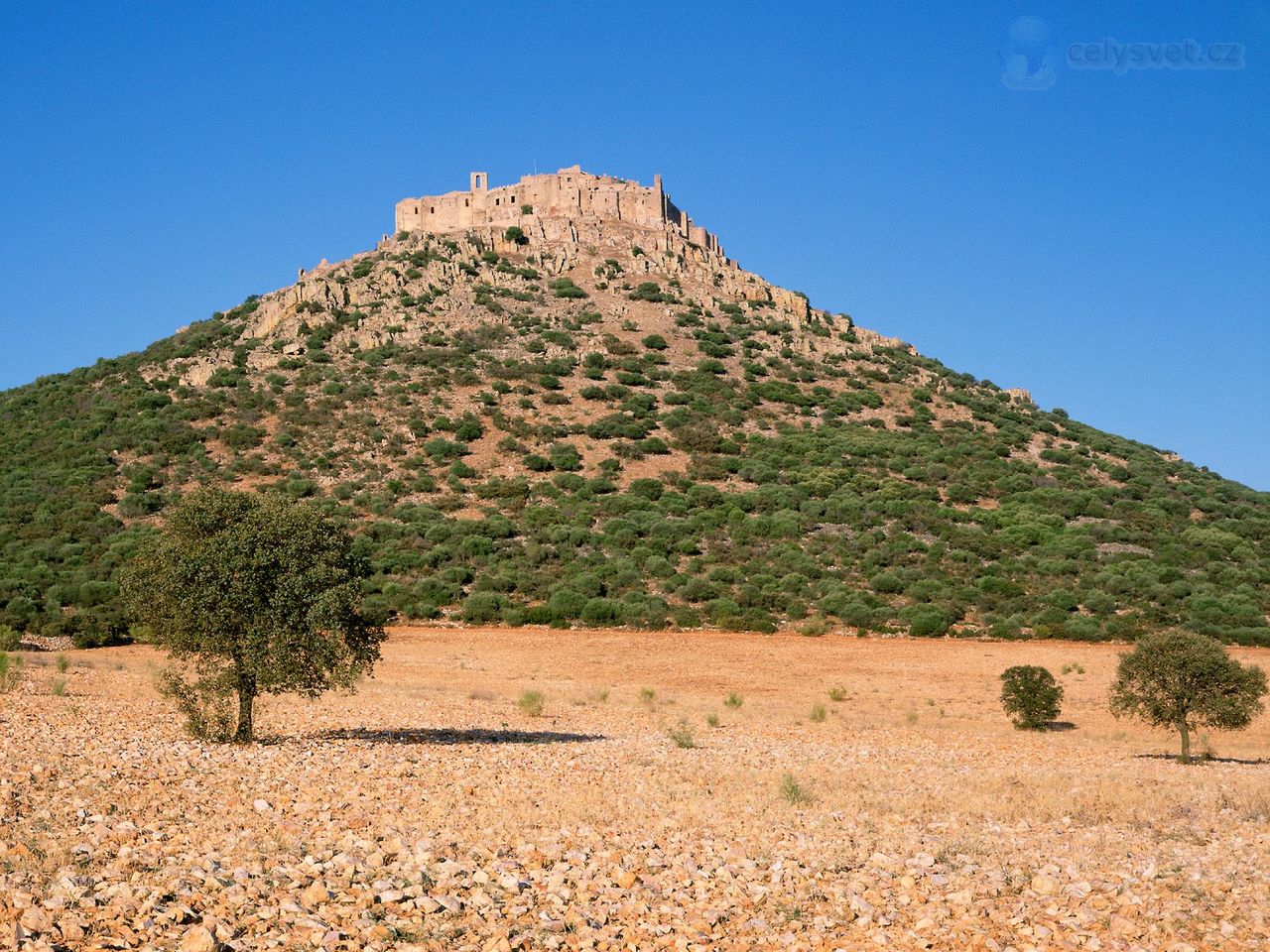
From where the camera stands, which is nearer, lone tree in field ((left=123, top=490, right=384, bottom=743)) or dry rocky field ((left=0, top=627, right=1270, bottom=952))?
dry rocky field ((left=0, top=627, right=1270, bottom=952))

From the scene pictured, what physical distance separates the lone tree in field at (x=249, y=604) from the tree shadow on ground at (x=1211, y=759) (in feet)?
49.6

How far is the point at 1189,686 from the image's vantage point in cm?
2098

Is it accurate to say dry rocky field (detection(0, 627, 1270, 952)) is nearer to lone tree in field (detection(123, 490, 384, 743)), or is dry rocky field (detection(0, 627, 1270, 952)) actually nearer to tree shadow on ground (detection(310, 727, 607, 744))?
tree shadow on ground (detection(310, 727, 607, 744))

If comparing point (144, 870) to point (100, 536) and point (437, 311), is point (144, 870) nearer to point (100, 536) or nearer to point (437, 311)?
point (100, 536)

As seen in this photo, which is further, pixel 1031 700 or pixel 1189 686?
pixel 1031 700

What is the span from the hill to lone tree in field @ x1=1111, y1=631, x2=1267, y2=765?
20.0m

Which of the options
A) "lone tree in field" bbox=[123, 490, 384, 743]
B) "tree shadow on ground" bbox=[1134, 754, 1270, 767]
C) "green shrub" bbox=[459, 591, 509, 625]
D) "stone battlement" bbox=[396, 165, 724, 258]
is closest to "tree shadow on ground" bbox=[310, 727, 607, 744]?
"lone tree in field" bbox=[123, 490, 384, 743]

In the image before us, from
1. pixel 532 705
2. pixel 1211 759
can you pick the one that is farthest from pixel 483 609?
pixel 1211 759

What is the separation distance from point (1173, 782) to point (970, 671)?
1875 centimetres

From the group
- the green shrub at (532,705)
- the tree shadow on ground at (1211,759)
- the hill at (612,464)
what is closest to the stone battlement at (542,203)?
the hill at (612,464)

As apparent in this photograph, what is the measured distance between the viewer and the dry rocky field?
7938mm

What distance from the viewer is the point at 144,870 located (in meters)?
8.23

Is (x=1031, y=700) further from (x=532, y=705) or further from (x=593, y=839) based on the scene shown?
(x=593, y=839)

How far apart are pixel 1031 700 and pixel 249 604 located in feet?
59.4
